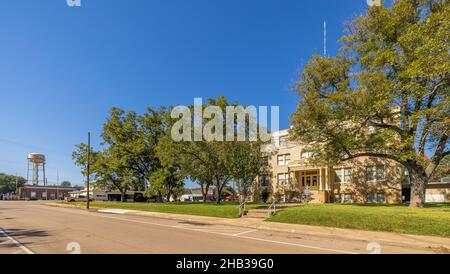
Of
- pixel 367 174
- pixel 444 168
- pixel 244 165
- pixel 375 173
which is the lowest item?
pixel 367 174

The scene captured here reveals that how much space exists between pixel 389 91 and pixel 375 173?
651 inches

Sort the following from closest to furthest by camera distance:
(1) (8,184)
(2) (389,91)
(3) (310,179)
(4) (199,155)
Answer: (2) (389,91), (4) (199,155), (3) (310,179), (1) (8,184)

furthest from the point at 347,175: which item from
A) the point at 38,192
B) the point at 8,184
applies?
the point at 8,184

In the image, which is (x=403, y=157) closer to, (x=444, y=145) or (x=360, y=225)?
(x=444, y=145)

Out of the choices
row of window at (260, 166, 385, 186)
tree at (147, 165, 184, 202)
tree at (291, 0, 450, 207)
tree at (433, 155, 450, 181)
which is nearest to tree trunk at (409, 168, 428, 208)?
tree at (291, 0, 450, 207)

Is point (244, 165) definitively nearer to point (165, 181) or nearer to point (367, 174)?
point (367, 174)

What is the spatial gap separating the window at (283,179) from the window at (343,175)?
663cm

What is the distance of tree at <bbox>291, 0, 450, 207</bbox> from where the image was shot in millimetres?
17141

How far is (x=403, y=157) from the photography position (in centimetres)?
1953

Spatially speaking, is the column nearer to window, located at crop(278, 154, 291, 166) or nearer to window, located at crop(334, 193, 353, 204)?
window, located at crop(334, 193, 353, 204)

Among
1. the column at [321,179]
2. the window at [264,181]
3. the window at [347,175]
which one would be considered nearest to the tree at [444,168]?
the window at [347,175]

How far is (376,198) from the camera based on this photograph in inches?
1261

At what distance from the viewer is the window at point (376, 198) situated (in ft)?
103

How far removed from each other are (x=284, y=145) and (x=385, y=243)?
31174 mm
